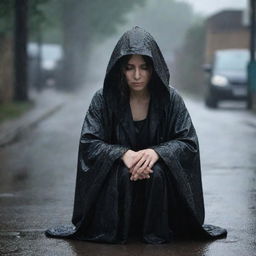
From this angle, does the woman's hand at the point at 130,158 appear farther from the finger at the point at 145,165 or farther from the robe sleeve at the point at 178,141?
the robe sleeve at the point at 178,141

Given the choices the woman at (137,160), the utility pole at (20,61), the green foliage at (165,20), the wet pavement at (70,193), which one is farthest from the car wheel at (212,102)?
the green foliage at (165,20)

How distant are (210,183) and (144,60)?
3.33 metres

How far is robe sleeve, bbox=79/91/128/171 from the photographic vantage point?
17.1ft

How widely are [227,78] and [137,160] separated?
61.7 ft

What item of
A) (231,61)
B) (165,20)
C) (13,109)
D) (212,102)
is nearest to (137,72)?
(13,109)

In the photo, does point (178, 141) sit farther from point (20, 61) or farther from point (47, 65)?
point (47, 65)

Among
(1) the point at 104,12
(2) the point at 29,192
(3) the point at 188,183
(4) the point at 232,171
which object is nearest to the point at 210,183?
(4) the point at 232,171

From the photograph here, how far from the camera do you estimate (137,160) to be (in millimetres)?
5105

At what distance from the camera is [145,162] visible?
5102 millimetres

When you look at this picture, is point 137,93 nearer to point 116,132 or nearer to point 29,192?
point 116,132

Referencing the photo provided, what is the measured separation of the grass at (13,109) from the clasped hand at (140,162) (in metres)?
11.9

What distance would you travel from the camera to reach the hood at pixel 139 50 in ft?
17.3

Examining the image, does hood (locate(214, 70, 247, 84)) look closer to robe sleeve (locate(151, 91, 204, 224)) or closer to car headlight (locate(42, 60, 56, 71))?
car headlight (locate(42, 60, 56, 71))

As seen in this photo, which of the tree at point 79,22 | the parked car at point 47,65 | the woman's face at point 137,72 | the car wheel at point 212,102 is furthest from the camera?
the tree at point 79,22
